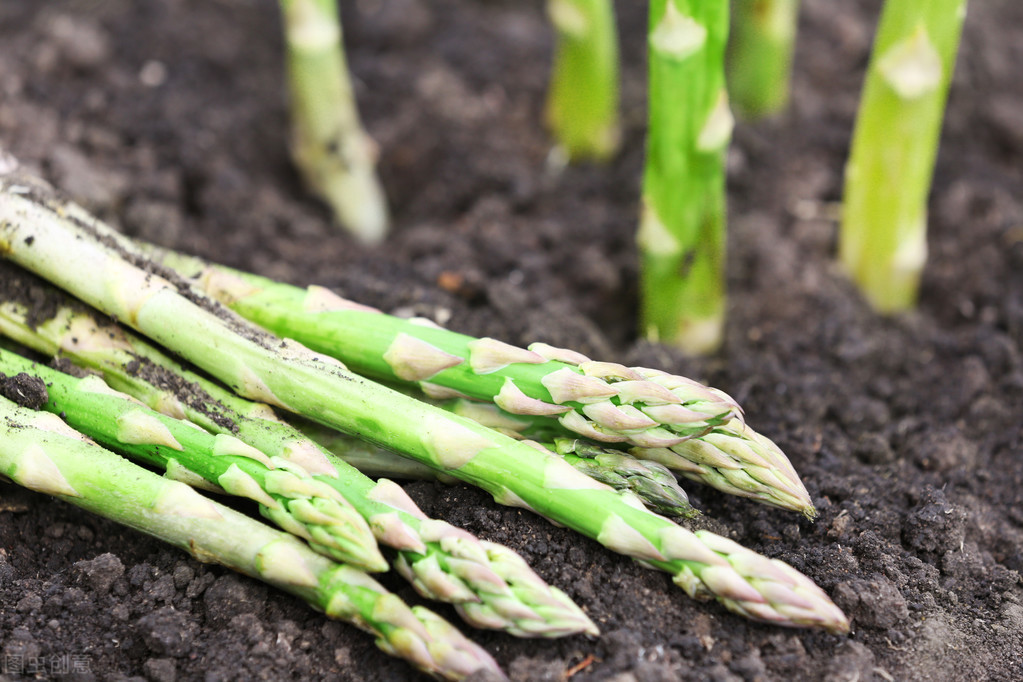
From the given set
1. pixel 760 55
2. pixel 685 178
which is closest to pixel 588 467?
pixel 685 178

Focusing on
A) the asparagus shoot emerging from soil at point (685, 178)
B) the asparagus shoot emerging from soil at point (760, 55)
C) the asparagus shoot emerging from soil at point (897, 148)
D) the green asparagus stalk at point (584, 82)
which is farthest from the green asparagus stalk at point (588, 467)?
the asparagus shoot emerging from soil at point (760, 55)

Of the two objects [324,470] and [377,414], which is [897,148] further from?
[324,470]

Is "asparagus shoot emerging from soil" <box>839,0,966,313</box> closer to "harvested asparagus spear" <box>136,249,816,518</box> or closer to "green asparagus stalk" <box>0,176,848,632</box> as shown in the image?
"harvested asparagus spear" <box>136,249,816,518</box>

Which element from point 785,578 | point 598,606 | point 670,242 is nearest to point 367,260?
point 670,242

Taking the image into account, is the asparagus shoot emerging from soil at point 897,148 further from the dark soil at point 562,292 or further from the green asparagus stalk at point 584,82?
the green asparagus stalk at point 584,82

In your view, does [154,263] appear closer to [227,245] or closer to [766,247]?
[227,245]

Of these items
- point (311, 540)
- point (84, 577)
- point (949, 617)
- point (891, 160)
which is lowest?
point (84, 577)

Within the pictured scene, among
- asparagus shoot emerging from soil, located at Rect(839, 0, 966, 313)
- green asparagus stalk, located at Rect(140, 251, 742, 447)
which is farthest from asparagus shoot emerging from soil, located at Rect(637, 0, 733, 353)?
green asparagus stalk, located at Rect(140, 251, 742, 447)
